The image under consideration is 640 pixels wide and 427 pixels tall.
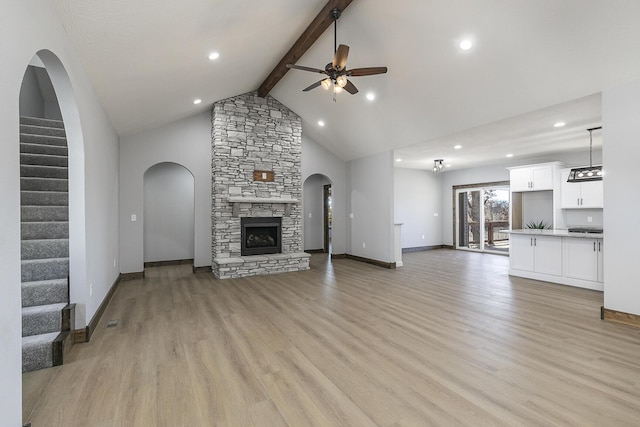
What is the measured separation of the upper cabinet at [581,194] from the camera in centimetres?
624

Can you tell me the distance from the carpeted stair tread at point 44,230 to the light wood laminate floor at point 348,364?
1170 millimetres

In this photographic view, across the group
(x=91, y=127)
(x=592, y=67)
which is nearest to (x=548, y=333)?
(x=592, y=67)

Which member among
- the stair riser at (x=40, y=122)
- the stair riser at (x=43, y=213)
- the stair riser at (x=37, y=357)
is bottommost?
the stair riser at (x=37, y=357)

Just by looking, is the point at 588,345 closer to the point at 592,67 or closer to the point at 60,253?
the point at 592,67

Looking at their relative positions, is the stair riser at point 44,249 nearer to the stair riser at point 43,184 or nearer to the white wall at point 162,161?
the stair riser at point 43,184

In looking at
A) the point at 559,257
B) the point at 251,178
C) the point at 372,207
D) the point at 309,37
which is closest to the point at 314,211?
the point at 372,207

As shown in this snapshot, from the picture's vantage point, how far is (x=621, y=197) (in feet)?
11.3

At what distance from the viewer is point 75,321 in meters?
2.98

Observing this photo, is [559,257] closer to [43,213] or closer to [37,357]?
[37,357]

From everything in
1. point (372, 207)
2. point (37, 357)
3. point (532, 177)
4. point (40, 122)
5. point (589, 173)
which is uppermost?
point (40, 122)

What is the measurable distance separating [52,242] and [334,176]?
6.20 metres

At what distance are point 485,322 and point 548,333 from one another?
593 mm

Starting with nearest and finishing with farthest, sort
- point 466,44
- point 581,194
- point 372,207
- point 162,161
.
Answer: point 466,44 < point 162,161 < point 581,194 < point 372,207

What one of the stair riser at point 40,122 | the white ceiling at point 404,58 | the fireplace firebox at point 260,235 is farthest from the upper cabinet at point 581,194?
the stair riser at point 40,122
